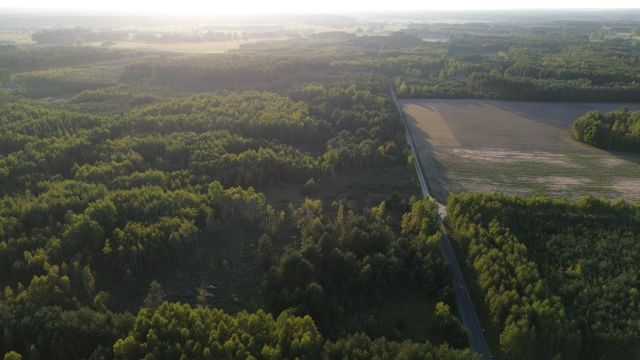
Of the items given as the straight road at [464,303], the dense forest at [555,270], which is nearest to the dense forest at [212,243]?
the straight road at [464,303]

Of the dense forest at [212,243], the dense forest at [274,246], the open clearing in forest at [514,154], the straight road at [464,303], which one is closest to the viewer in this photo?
the dense forest at [212,243]

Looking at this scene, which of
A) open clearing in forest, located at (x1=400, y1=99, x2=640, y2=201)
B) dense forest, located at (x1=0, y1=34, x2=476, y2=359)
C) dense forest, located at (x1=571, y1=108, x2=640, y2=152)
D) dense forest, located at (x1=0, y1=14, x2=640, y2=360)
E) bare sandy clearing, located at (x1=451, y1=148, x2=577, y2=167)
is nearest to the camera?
dense forest, located at (x1=0, y1=34, x2=476, y2=359)

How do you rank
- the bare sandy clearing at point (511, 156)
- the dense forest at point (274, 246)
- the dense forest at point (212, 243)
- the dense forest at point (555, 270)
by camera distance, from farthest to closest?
1. the bare sandy clearing at point (511, 156)
2. the dense forest at point (555, 270)
3. the dense forest at point (274, 246)
4. the dense forest at point (212, 243)

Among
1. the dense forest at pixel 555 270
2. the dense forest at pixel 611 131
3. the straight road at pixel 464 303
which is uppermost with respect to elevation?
the dense forest at pixel 611 131

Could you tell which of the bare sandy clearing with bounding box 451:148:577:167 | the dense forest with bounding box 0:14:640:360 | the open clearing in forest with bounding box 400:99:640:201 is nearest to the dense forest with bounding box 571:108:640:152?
the dense forest with bounding box 0:14:640:360

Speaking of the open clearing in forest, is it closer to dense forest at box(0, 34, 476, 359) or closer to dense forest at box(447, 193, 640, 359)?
dense forest at box(0, 34, 476, 359)

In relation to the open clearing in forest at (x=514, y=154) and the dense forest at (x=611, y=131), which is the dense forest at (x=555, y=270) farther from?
the dense forest at (x=611, y=131)

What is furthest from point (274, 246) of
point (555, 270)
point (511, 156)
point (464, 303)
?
point (511, 156)
